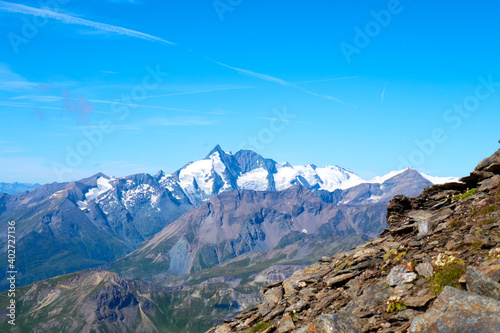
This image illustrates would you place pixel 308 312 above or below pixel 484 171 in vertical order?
below

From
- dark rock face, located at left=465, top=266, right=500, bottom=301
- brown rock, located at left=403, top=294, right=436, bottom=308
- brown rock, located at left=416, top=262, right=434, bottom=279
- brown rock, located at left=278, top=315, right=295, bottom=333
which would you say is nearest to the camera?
dark rock face, located at left=465, top=266, right=500, bottom=301

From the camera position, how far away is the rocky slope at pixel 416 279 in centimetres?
1588

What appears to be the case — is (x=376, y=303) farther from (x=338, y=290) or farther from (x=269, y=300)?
(x=269, y=300)

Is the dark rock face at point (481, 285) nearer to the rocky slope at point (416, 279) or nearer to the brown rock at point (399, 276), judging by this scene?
the rocky slope at point (416, 279)

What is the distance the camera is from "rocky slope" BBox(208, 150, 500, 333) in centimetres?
1588

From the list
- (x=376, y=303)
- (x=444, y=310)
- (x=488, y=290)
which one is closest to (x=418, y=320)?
(x=444, y=310)

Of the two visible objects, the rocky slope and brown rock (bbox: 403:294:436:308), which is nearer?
the rocky slope

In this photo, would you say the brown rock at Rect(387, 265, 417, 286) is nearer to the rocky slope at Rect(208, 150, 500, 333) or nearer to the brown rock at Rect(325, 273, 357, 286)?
the rocky slope at Rect(208, 150, 500, 333)

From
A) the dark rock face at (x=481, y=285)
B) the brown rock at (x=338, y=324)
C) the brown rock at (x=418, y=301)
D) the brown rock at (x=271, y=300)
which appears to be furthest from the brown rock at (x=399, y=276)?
the brown rock at (x=271, y=300)

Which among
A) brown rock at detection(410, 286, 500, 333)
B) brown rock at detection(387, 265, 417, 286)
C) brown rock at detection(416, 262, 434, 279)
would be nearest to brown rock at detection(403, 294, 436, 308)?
brown rock at detection(416, 262, 434, 279)

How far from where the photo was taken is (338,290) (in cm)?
2561

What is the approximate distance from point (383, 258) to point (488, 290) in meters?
10.6

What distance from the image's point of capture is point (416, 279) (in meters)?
21.4

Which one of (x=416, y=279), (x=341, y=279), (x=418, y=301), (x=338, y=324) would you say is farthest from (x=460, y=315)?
(x=341, y=279)
